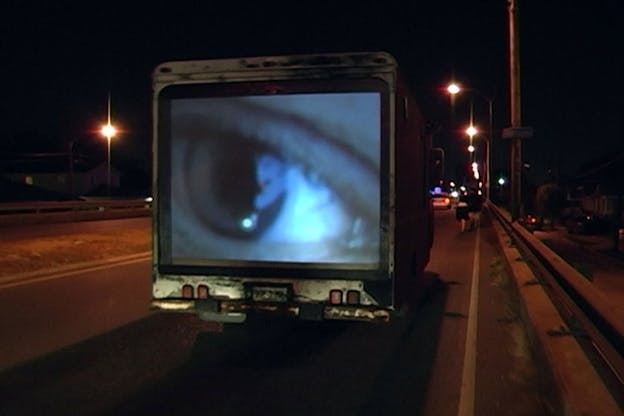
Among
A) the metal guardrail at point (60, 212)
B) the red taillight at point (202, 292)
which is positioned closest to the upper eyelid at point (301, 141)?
the red taillight at point (202, 292)

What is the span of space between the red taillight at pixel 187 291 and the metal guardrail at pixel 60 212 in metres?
25.5

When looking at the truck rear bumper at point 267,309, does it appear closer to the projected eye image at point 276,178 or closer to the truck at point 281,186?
the truck at point 281,186

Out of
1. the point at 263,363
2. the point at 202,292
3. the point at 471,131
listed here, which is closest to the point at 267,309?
the point at 263,363

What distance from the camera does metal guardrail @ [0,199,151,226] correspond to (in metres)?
33.1

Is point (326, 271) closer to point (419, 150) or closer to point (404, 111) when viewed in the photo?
point (404, 111)

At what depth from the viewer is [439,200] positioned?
64438 millimetres

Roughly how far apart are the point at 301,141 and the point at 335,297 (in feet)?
5.29

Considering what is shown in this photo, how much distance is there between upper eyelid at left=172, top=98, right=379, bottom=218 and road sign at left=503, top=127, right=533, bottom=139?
58.0 ft

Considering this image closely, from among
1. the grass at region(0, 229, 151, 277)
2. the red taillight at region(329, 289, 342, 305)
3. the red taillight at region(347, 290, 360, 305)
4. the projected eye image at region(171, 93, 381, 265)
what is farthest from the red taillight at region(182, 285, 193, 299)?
the grass at region(0, 229, 151, 277)

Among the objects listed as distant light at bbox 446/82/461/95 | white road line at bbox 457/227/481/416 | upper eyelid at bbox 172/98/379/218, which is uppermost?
distant light at bbox 446/82/461/95

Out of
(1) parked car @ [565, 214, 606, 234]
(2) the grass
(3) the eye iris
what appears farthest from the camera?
(1) parked car @ [565, 214, 606, 234]

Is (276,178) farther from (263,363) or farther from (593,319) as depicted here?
(593,319)

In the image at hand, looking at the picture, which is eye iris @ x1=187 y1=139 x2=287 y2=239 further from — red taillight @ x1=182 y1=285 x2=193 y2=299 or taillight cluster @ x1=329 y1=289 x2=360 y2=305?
taillight cluster @ x1=329 y1=289 x2=360 y2=305

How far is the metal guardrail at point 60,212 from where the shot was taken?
108 ft
